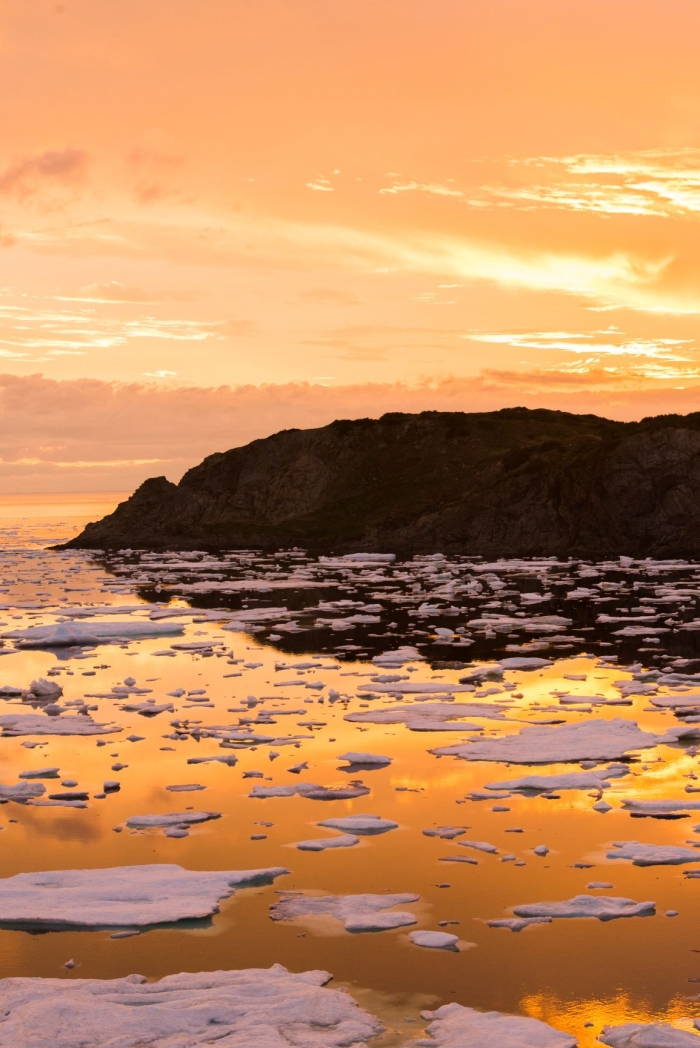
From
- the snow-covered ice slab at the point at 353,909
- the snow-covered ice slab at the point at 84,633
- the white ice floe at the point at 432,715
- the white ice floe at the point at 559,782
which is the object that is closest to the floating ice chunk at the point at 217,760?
the white ice floe at the point at 432,715

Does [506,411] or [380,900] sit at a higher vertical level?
[506,411]

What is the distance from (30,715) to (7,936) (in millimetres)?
10814

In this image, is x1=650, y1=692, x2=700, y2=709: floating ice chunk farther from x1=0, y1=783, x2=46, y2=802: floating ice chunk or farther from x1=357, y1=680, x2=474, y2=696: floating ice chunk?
x1=0, y1=783, x2=46, y2=802: floating ice chunk

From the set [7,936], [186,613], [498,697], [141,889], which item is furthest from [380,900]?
[186,613]

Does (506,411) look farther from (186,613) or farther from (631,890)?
(631,890)

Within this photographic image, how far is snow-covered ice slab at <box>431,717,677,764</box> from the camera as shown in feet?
56.5

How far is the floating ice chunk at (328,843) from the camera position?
1311 cm

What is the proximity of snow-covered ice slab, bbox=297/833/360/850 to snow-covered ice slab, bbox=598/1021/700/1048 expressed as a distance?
5.16m

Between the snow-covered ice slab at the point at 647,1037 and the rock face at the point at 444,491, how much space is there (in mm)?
58334

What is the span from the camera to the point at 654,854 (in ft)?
41.1

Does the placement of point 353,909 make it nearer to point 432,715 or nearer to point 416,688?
point 432,715

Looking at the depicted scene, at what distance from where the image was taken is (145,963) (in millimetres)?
9953

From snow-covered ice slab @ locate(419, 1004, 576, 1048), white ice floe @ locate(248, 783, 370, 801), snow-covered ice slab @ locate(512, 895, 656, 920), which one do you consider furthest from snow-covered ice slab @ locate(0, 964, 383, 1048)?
white ice floe @ locate(248, 783, 370, 801)

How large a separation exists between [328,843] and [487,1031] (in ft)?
16.2
